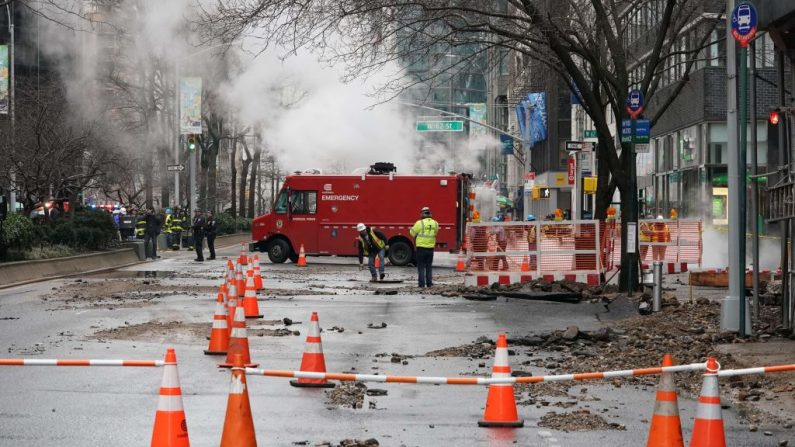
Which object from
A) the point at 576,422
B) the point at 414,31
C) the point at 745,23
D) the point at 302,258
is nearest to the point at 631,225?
the point at 414,31

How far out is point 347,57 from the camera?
20062mm

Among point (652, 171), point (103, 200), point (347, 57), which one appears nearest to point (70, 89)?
point (652, 171)

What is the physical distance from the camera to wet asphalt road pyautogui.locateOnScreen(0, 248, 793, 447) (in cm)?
831

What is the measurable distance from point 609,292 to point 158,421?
16338mm

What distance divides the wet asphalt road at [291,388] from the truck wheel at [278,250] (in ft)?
53.0

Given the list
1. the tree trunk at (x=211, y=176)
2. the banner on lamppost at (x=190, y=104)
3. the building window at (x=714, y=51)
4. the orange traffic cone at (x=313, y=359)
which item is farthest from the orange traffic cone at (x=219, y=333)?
the tree trunk at (x=211, y=176)

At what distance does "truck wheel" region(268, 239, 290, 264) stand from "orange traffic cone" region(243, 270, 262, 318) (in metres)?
19.9

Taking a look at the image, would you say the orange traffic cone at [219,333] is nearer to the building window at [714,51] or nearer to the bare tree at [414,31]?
the bare tree at [414,31]

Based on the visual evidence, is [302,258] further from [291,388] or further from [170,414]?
[170,414]

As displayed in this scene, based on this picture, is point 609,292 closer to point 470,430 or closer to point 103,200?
A: point 470,430

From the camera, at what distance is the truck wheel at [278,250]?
3778 cm

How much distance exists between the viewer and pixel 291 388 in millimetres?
10547

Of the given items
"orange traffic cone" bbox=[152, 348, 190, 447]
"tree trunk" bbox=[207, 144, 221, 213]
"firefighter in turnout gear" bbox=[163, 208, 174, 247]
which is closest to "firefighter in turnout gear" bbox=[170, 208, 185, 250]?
"firefighter in turnout gear" bbox=[163, 208, 174, 247]

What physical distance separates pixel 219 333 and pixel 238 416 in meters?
6.24
